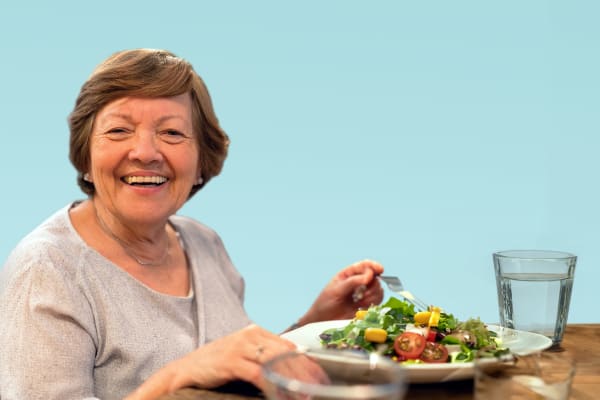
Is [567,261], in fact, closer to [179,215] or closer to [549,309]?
[549,309]

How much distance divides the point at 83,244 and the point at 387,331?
671 millimetres

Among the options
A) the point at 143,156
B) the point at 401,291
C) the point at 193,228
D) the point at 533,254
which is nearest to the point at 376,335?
the point at 401,291

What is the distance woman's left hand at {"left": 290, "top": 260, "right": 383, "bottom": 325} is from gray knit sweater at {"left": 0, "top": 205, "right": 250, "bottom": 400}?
0.22m

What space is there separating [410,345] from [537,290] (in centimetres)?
39

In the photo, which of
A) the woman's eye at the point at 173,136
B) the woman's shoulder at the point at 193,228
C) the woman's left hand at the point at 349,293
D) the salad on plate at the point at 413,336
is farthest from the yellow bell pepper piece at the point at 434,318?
the woman's shoulder at the point at 193,228

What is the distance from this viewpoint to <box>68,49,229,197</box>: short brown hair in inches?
62.4

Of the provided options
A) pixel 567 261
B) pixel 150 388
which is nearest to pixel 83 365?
pixel 150 388

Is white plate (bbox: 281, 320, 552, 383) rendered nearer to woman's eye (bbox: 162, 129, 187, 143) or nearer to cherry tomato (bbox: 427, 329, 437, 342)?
cherry tomato (bbox: 427, 329, 437, 342)

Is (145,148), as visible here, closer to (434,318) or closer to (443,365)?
(434,318)

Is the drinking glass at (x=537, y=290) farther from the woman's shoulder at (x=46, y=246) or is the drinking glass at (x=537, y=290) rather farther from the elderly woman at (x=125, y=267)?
the woman's shoulder at (x=46, y=246)

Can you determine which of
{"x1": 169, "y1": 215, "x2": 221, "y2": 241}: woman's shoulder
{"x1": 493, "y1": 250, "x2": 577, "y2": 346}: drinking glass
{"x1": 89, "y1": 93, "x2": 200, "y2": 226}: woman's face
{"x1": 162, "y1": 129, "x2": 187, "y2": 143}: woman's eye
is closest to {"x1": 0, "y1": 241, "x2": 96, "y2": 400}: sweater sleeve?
{"x1": 89, "y1": 93, "x2": 200, "y2": 226}: woman's face

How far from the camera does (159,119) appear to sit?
1.61 m

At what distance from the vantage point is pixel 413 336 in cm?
118

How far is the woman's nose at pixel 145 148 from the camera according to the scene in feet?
5.24
